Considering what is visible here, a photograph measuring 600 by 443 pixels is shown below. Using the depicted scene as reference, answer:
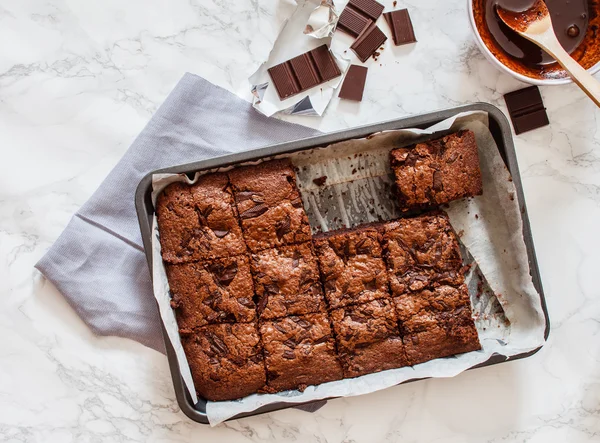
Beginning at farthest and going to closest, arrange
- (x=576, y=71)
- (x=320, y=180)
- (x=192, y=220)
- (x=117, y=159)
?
(x=117, y=159) < (x=320, y=180) < (x=192, y=220) < (x=576, y=71)

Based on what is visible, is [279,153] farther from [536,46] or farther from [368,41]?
[536,46]

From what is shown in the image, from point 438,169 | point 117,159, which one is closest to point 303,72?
point 438,169

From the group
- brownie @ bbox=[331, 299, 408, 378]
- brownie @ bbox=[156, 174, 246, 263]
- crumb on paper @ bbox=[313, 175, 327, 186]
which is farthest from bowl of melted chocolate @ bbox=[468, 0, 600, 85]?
brownie @ bbox=[156, 174, 246, 263]

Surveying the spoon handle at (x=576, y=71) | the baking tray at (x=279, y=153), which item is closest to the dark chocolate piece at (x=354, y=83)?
the baking tray at (x=279, y=153)

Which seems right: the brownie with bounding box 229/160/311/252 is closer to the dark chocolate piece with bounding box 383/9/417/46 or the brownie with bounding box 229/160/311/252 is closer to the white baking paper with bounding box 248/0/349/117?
the white baking paper with bounding box 248/0/349/117

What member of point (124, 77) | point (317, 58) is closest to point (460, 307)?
point (317, 58)
